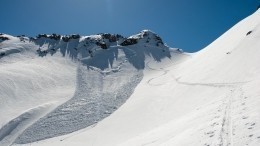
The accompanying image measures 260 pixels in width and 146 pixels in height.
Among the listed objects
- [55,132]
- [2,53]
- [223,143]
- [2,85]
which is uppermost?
[2,53]

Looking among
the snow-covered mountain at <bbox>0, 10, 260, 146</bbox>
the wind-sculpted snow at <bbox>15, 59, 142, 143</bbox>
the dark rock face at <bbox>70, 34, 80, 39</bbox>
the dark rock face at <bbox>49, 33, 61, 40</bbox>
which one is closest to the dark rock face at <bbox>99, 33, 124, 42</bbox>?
the dark rock face at <bbox>70, 34, 80, 39</bbox>

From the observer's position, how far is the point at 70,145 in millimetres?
27406

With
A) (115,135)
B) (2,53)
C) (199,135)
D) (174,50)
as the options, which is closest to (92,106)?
(115,135)

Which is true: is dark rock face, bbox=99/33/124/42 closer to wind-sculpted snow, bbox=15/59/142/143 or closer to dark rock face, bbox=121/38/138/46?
dark rock face, bbox=121/38/138/46

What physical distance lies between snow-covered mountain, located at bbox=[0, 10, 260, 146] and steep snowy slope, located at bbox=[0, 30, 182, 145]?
0.47ft

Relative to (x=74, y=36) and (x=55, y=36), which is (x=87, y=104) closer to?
(x=74, y=36)

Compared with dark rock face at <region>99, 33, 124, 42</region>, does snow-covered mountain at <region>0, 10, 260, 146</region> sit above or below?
below

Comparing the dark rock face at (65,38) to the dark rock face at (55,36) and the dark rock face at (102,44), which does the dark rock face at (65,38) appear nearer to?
→ the dark rock face at (55,36)

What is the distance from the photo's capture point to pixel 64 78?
175 ft

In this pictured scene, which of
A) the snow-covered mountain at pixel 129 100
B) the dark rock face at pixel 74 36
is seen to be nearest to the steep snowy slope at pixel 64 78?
the snow-covered mountain at pixel 129 100

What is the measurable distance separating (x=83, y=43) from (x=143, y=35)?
2071cm

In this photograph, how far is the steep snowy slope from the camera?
33.4 m

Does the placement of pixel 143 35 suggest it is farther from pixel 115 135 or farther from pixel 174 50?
pixel 115 135

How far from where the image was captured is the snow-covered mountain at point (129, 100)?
57.7 ft
